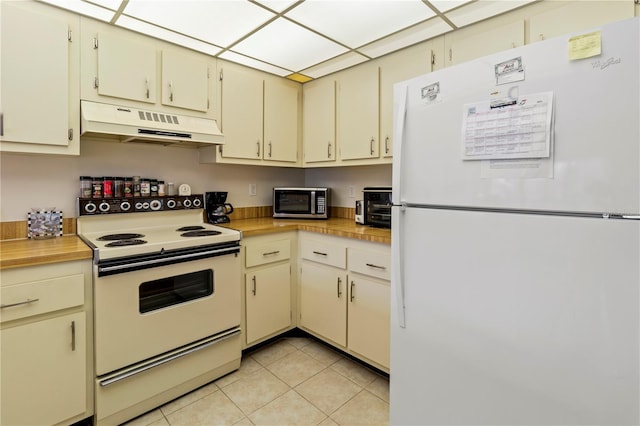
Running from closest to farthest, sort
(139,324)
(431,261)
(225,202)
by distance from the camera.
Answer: (431,261) < (139,324) < (225,202)

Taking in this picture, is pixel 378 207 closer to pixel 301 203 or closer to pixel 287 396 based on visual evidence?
pixel 301 203

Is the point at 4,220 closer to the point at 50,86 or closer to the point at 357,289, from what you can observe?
the point at 50,86

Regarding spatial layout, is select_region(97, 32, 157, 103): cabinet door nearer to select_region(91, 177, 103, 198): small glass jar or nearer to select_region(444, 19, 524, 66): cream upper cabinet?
select_region(91, 177, 103, 198): small glass jar

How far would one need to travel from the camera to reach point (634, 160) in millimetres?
847

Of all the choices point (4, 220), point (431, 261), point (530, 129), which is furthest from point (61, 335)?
point (530, 129)

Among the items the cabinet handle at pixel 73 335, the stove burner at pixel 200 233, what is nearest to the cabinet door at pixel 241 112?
the stove burner at pixel 200 233

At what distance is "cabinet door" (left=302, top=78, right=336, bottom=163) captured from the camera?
2.70 meters

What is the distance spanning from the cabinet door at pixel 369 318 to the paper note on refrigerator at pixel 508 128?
109cm

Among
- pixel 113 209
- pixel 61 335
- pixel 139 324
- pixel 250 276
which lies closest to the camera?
pixel 61 335

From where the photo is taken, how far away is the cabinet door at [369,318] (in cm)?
200

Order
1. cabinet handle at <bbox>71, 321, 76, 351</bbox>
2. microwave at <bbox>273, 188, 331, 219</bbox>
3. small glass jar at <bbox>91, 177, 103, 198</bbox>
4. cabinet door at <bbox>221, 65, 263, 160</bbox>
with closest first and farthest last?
cabinet handle at <bbox>71, 321, 76, 351</bbox> → small glass jar at <bbox>91, 177, 103, 198</bbox> → cabinet door at <bbox>221, 65, 263, 160</bbox> → microwave at <bbox>273, 188, 331, 219</bbox>

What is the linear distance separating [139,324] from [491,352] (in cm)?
164

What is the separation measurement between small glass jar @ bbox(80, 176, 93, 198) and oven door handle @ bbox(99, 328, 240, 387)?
1.09 m

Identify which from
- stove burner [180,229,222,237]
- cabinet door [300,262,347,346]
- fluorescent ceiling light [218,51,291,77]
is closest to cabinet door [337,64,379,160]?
fluorescent ceiling light [218,51,291,77]
